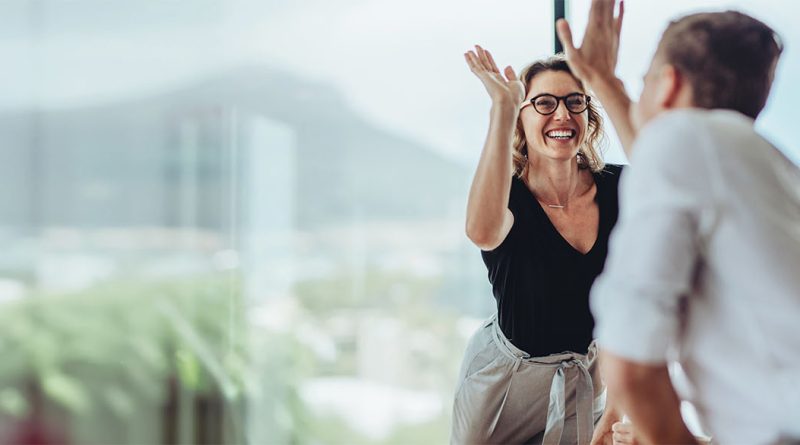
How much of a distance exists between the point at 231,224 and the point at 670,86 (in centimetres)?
306

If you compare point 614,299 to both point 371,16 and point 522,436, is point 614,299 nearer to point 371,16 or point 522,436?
point 522,436

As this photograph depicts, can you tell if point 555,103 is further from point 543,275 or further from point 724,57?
point 724,57

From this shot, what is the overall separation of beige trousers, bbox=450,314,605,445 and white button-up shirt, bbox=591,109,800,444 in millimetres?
850

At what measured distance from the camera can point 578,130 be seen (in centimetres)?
176

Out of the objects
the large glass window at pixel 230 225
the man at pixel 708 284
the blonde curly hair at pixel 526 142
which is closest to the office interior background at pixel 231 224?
the large glass window at pixel 230 225

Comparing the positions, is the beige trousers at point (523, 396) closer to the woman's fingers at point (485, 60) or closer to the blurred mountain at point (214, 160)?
the woman's fingers at point (485, 60)

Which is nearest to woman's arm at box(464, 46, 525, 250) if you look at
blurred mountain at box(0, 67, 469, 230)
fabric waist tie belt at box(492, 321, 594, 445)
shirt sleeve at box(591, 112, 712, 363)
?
fabric waist tie belt at box(492, 321, 594, 445)

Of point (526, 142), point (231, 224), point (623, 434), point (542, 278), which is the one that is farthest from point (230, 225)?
point (623, 434)

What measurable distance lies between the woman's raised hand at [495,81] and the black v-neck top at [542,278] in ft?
0.73

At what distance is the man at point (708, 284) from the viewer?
86 centimetres

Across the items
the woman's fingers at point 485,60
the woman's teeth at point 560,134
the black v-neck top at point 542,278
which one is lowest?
the black v-neck top at point 542,278

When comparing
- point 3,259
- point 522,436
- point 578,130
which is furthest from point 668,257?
point 3,259

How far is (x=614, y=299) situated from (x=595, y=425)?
41.2 inches

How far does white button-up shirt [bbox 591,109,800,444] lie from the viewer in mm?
856
